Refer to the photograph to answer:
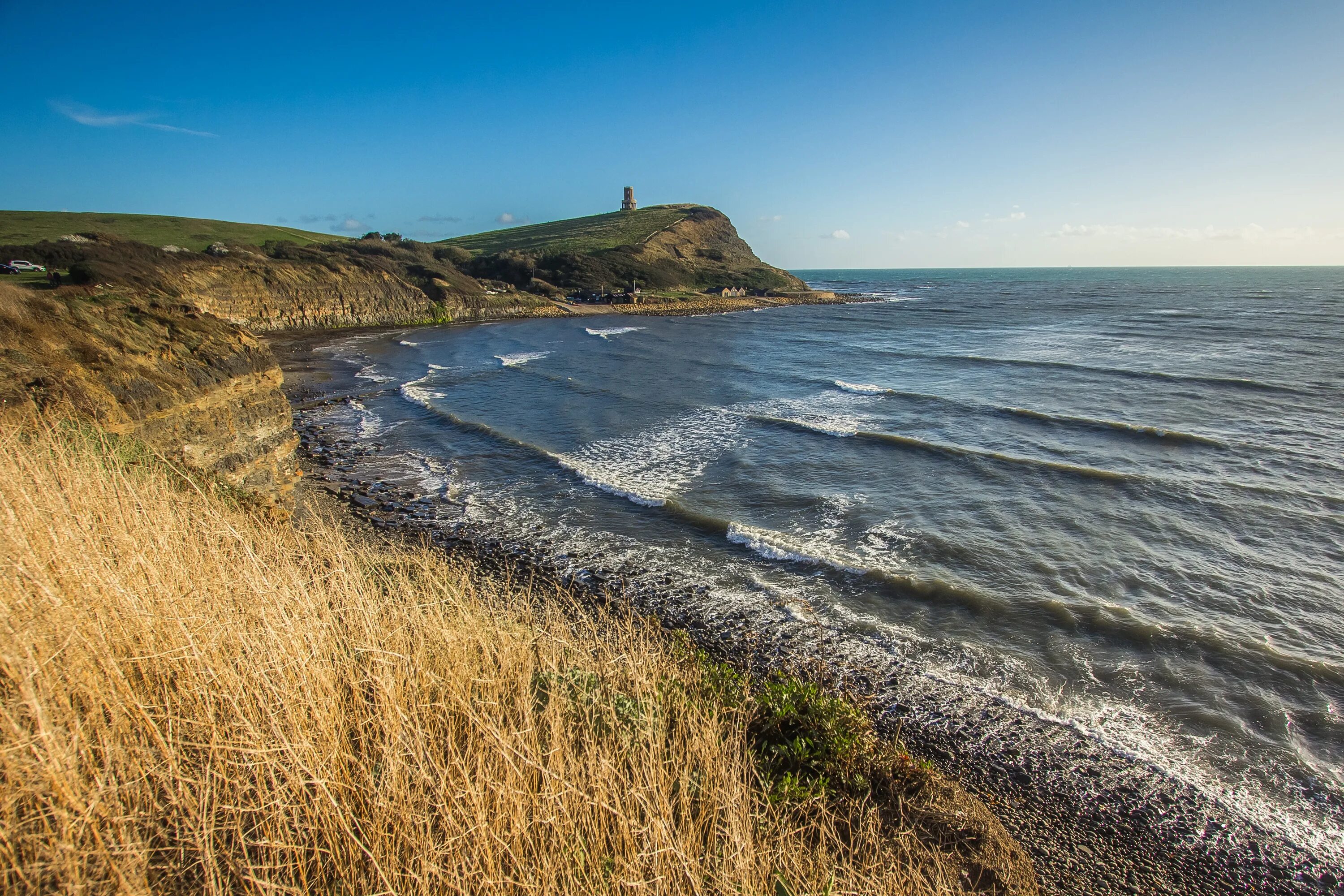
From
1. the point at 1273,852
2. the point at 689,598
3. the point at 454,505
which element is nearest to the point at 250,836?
the point at 689,598

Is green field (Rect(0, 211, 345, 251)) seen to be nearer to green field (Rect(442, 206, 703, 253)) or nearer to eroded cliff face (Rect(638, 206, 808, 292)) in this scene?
green field (Rect(442, 206, 703, 253))

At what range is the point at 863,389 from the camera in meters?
27.5

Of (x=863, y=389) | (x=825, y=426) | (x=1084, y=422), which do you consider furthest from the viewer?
(x=863, y=389)

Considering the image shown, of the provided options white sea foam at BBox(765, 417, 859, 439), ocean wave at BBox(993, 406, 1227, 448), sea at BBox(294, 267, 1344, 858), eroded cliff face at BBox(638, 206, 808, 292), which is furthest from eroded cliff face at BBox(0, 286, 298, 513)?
eroded cliff face at BBox(638, 206, 808, 292)

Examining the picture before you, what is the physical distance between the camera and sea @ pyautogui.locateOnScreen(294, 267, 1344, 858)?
816 cm

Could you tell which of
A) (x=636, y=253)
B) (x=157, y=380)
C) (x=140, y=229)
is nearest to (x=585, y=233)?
(x=636, y=253)

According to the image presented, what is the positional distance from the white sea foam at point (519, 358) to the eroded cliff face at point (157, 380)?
1985 centimetres

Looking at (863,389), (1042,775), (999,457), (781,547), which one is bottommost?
(1042,775)

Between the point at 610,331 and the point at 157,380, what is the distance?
4172 centimetres

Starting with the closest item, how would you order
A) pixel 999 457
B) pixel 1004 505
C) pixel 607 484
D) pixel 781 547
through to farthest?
pixel 781 547 < pixel 1004 505 < pixel 607 484 < pixel 999 457

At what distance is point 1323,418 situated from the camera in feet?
67.7

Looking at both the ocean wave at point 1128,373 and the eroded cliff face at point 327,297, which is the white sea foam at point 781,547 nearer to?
the ocean wave at point 1128,373

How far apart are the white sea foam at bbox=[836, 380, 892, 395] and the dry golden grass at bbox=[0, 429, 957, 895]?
2337cm

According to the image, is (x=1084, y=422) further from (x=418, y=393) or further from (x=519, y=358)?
(x=519, y=358)
